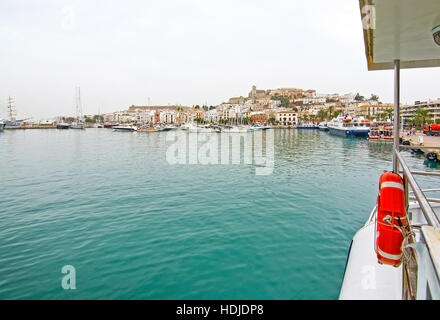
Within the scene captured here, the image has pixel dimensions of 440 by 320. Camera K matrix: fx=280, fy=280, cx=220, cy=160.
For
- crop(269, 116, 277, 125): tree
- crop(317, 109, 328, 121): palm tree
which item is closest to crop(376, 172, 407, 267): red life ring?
crop(269, 116, 277, 125): tree

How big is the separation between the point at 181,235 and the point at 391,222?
571cm

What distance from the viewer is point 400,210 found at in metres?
2.79

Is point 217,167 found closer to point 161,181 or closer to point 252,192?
point 161,181

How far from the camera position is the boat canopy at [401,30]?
106 inches

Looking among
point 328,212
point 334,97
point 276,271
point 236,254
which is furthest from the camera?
point 334,97

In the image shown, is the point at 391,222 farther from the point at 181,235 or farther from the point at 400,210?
the point at 181,235

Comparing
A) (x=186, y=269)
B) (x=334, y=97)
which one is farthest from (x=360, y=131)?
(x=334, y=97)

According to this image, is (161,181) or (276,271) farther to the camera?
(161,181)

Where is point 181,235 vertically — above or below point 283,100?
below

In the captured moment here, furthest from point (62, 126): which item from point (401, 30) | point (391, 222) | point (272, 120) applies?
point (391, 222)
